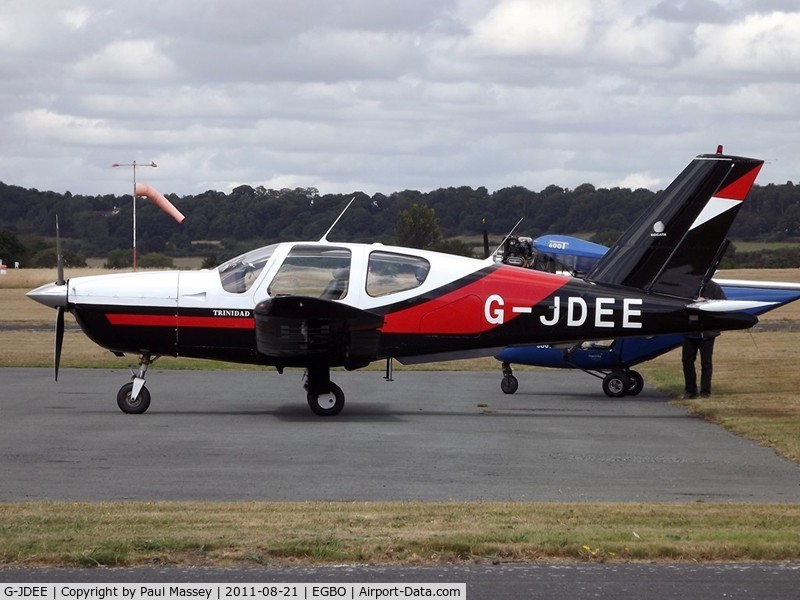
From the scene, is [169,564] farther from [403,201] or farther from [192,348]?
[403,201]

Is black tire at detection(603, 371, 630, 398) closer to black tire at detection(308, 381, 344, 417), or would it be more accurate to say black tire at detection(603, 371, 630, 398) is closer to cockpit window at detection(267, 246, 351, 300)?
black tire at detection(308, 381, 344, 417)

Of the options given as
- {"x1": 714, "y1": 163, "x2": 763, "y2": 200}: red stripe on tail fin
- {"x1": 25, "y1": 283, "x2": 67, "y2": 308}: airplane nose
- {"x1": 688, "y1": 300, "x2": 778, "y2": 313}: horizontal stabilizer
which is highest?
{"x1": 714, "y1": 163, "x2": 763, "y2": 200}: red stripe on tail fin

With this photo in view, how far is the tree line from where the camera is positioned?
4259cm

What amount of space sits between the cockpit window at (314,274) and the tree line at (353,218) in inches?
753

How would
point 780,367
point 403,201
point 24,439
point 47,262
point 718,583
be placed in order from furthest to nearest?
point 47,262, point 403,201, point 780,367, point 24,439, point 718,583

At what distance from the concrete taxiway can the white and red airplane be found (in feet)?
2.90

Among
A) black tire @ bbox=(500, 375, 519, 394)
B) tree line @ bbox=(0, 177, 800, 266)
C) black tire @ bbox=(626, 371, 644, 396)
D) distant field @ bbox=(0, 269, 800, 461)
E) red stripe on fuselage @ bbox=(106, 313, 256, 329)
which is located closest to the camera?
distant field @ bbox=(0, 269, 800, 461)

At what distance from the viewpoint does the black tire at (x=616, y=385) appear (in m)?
18.5

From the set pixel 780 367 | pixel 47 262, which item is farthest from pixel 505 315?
pixel 47 262

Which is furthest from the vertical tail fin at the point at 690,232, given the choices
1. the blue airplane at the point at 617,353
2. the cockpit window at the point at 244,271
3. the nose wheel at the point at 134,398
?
the nose wheel at the point at 134,398

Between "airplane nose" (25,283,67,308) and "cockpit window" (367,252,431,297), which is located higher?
"cockpit window" (367,252,431,297)

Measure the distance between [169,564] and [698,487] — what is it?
5173 mm

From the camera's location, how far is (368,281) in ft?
50.5
